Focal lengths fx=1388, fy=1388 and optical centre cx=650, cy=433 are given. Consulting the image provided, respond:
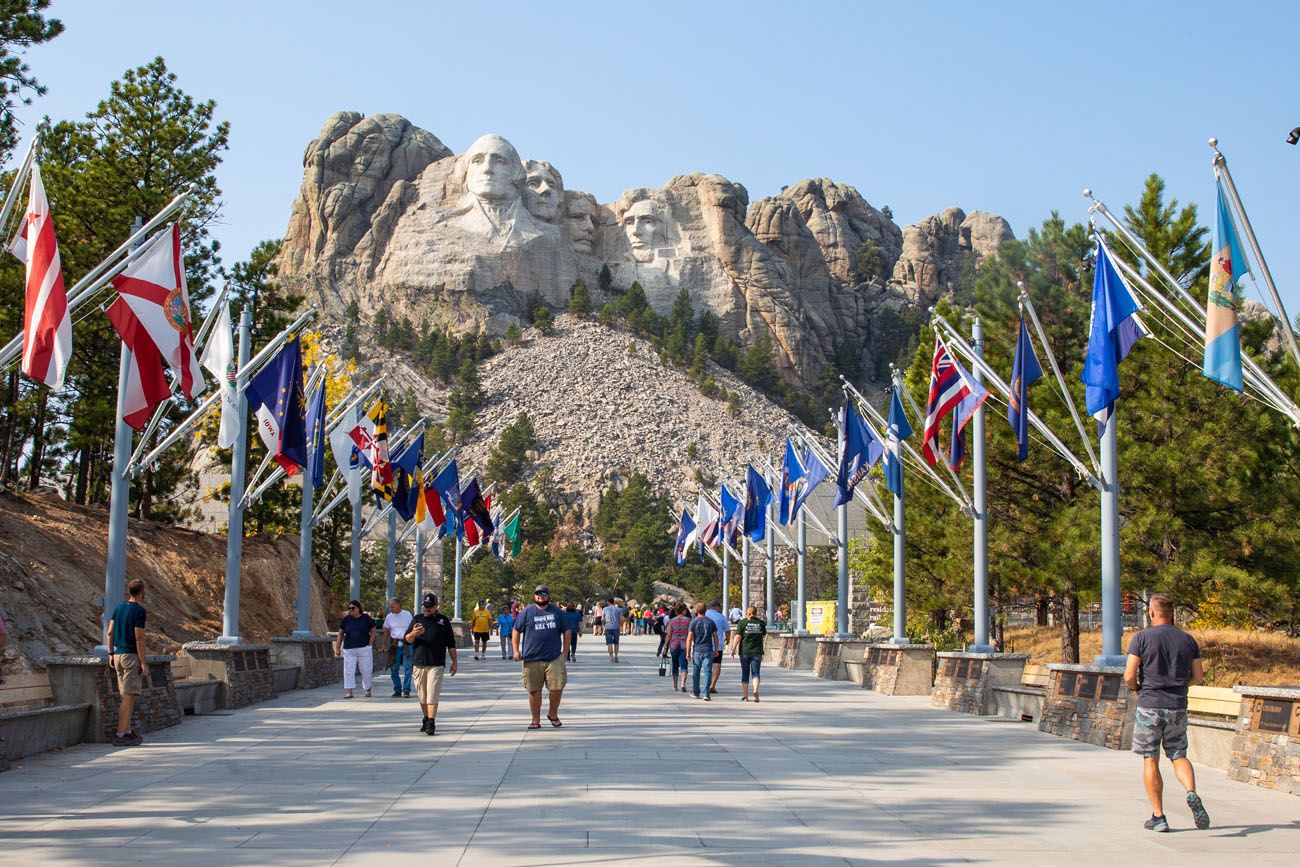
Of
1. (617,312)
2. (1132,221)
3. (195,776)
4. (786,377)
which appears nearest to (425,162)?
(617,312)

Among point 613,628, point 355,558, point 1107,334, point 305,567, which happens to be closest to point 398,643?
point 305,567

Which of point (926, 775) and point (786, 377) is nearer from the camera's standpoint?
point (926, 775)

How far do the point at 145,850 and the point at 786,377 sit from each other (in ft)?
510

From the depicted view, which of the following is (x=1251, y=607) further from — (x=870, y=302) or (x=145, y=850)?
(x=870, y=302)

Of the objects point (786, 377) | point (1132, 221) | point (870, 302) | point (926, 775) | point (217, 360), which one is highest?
point (870, 302)

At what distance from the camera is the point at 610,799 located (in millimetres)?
9930

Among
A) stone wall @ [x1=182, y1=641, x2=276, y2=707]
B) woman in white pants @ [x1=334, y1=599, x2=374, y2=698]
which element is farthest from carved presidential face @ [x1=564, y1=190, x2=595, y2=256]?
stone wall @ [x1=182, y1=641, x2=276, y2=707]

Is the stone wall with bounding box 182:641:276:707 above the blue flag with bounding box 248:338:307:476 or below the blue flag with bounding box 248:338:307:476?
below

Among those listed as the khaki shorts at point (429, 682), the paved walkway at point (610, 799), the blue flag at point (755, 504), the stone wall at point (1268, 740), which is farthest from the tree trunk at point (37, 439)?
the stone wall at point (1268, 740)

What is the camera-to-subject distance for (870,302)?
18475 cm

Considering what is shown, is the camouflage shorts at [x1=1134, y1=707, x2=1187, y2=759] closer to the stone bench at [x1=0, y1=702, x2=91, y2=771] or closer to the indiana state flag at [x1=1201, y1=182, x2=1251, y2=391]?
the indiana state flag at [x1=1201, y1=182, x2=1251, y2=391]

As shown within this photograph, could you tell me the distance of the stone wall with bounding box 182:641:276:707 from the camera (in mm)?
19000

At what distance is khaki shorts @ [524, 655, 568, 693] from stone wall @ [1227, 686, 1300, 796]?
736 cm

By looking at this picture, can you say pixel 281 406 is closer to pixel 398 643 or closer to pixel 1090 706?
pixel 398 643
